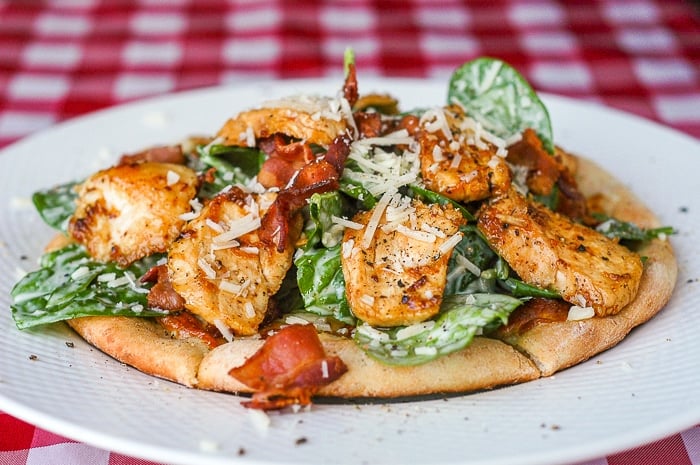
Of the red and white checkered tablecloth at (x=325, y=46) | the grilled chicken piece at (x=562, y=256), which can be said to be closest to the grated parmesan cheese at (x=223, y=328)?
the grilled chicken piece at (x=562, y=256)

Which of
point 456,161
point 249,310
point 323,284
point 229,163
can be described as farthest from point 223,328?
point 456,161

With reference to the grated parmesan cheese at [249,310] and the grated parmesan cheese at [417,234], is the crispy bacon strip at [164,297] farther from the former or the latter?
the grated parmesan cheese at [417,234]

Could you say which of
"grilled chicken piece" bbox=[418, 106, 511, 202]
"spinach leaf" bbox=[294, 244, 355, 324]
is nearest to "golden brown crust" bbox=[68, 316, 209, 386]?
"spinach leaf" bbox=[294, 244, 355, 324]

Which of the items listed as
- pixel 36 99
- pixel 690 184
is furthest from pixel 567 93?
pixel 36 99

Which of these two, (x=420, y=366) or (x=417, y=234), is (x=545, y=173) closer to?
→ (x=417, y=234)

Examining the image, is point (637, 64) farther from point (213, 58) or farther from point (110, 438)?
point (110, 438)

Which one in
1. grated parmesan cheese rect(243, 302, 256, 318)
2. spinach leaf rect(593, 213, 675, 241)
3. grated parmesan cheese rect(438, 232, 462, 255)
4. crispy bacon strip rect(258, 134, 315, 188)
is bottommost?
grated parmesan cheese rect(243, 302, 256, 318)

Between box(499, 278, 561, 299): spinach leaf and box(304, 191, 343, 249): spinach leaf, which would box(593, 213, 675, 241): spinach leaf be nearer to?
box(499, 278, 561, 299): spinach leaf
